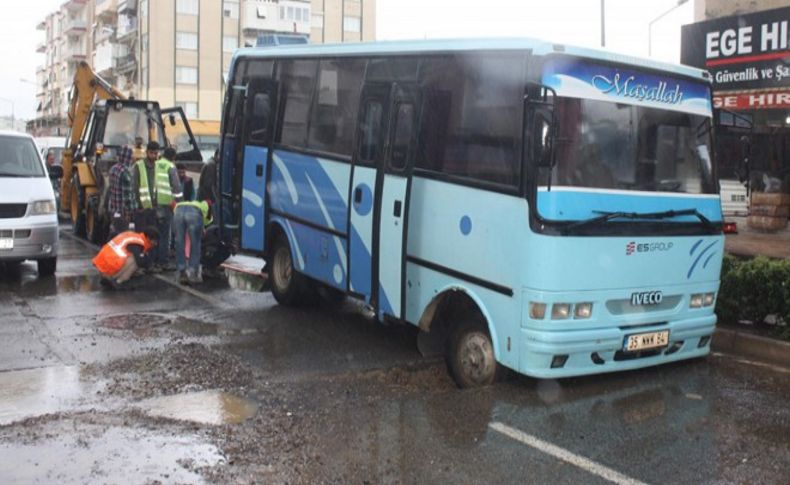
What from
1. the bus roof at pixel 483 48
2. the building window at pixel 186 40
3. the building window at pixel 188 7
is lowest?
the bus roof at pixel 483 48

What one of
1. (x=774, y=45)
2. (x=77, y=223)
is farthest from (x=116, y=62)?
(x=774, y=45)

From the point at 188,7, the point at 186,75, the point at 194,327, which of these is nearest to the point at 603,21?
the point at 194,327

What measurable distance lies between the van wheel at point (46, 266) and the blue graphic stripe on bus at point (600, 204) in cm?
853

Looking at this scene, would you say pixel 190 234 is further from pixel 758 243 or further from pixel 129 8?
pixel 129 8

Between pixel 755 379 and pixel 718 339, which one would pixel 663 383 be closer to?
pixel 755 379

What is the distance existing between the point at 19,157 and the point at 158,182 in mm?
2046

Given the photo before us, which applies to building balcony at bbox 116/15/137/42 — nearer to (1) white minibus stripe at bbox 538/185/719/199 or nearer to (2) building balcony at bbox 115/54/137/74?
(2) building balcony at bbox 115/54/137/74

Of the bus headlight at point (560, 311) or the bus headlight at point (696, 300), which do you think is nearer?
the bus headlight at point (560, 311)

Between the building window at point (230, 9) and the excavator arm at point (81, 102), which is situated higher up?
the building window at point (230, 9)

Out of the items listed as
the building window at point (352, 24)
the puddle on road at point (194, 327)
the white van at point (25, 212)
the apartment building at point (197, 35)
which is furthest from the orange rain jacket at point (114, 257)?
the building window at point (352, 24)

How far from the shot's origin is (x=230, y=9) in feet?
208

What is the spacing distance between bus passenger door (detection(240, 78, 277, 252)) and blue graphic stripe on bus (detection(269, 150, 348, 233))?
0.29 m

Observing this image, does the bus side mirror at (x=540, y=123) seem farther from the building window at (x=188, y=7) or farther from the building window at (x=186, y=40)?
the building window at (x=188, y=7)

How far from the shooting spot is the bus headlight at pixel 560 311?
20.1 ft
